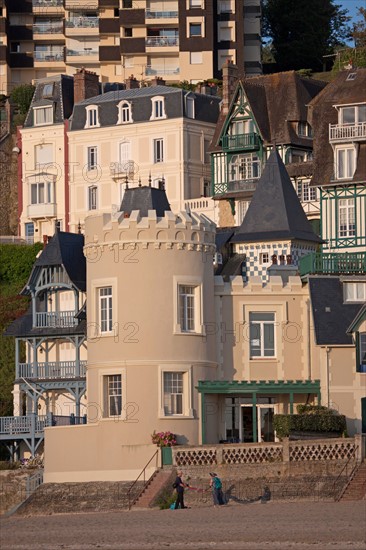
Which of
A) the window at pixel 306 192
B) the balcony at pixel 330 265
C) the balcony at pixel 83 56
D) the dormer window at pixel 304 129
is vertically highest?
the balcony at pixel 83 56

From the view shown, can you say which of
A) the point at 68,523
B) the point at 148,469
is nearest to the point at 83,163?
the point at 148,469

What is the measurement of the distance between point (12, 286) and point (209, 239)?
27.1m

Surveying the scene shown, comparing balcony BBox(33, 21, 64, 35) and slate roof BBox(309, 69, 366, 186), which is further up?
balcony BBox(33, 21, 64, 35)

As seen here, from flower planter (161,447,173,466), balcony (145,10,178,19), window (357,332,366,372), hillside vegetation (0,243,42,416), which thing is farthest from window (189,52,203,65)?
flower planter (161,447,173,466)

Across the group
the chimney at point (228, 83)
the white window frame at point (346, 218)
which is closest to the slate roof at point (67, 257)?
the white window frame at point (346, 218)

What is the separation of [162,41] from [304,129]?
29.2 metres

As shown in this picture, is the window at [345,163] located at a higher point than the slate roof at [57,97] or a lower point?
lower

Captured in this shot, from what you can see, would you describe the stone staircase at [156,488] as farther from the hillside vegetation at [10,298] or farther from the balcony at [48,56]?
the balcony at [48,56]

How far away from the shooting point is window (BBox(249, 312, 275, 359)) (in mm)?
59000

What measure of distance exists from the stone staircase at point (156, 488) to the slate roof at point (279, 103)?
3081 centimetres

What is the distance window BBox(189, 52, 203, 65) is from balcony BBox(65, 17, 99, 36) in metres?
6.49

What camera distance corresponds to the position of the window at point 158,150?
9019 centimetres

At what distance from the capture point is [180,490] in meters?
52.1

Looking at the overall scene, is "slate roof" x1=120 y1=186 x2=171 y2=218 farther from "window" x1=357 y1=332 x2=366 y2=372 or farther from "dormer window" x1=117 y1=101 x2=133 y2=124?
"dormer window" x1=117 y1=101 x2=133 y2=124
